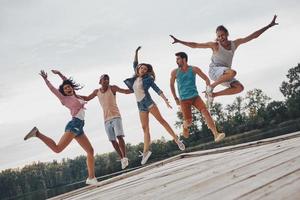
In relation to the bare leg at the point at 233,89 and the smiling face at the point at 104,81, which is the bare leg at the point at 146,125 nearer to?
the smiling face at the point at 104,81

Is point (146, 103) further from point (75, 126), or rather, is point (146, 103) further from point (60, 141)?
point (60, 141)

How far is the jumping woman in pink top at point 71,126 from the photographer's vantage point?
249 inches

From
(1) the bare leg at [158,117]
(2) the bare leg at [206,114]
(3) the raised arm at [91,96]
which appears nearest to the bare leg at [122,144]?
(1) the bare leg at [158,117]

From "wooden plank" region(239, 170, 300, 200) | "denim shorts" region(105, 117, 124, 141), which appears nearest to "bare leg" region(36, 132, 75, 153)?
"denim shorts" region(105, 117, 124, 141)

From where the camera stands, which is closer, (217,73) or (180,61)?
(217,73)

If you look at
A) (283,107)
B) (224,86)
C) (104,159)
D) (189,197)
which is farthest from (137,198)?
(104,159)

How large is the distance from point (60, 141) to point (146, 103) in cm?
198

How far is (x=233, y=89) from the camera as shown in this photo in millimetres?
6773

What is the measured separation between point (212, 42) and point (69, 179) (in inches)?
6764

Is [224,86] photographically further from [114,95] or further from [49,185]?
[49,185]

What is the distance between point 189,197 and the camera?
238cm

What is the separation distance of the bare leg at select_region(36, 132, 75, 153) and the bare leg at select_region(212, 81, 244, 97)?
9.11ft

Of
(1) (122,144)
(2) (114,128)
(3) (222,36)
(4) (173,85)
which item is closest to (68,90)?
(2) (114,128)

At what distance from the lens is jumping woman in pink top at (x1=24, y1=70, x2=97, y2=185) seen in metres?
6.31
